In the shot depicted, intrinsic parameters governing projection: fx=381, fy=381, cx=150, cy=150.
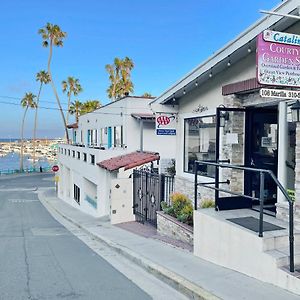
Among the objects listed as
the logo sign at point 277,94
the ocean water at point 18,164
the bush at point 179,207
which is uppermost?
the logo sign at point 277,94

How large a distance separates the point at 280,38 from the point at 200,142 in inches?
216

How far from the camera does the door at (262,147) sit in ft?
28.8

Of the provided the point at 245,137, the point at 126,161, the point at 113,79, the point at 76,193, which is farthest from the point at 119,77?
the point at 245,137

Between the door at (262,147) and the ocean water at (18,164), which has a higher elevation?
the door at (262,147)

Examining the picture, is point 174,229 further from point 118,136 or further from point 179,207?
point 118,136

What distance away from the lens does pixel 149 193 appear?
46.4 ft

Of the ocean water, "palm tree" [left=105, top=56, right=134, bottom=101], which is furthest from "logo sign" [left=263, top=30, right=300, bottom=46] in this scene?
the ocean water

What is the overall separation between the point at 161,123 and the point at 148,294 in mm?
7262

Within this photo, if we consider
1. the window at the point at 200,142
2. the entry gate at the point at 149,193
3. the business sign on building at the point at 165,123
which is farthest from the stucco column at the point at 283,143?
the entry gate at the point at 149,193

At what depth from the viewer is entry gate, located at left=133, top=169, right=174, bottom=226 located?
43.0ft

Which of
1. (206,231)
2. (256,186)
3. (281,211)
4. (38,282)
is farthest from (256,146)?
(38,282)

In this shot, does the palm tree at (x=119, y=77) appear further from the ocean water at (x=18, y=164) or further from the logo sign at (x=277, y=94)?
the logo sign at (x=277, y=94)

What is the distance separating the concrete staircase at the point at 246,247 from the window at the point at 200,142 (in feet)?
9.47

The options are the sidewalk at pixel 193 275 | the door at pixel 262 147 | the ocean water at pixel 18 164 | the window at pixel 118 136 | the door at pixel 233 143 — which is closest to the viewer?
the sidewalk at pixel 193 275
